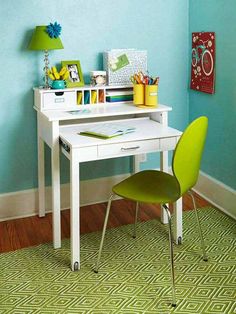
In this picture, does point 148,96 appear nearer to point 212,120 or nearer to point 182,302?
point 212,120

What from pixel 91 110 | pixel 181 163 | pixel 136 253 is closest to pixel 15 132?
pixel 91 110

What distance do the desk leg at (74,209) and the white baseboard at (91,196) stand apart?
806 millimetres

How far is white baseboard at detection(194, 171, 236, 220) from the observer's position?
3.01 m

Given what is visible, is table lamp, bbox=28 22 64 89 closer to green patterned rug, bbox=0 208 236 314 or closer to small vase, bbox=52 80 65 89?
small vase, bbox=52 80 65 89

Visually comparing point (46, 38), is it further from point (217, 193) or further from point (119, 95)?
point (217, 193)

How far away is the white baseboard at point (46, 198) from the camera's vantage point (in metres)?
3.02

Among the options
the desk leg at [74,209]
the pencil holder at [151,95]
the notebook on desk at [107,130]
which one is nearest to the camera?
the desk leg at [74,209]

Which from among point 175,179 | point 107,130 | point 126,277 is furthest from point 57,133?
point 126,277

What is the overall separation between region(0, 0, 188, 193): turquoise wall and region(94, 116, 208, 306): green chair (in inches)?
34.3

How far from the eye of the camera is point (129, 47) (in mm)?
3102

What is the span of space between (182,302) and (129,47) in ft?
5.89

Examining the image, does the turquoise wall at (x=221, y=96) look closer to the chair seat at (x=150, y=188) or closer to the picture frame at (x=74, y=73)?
the chair seat at (x=150, y=188)

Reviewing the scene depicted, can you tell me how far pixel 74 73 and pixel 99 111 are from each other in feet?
1.19

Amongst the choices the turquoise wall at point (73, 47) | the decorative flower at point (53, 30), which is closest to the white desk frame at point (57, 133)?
the turquoise wall at point (73, 47)
